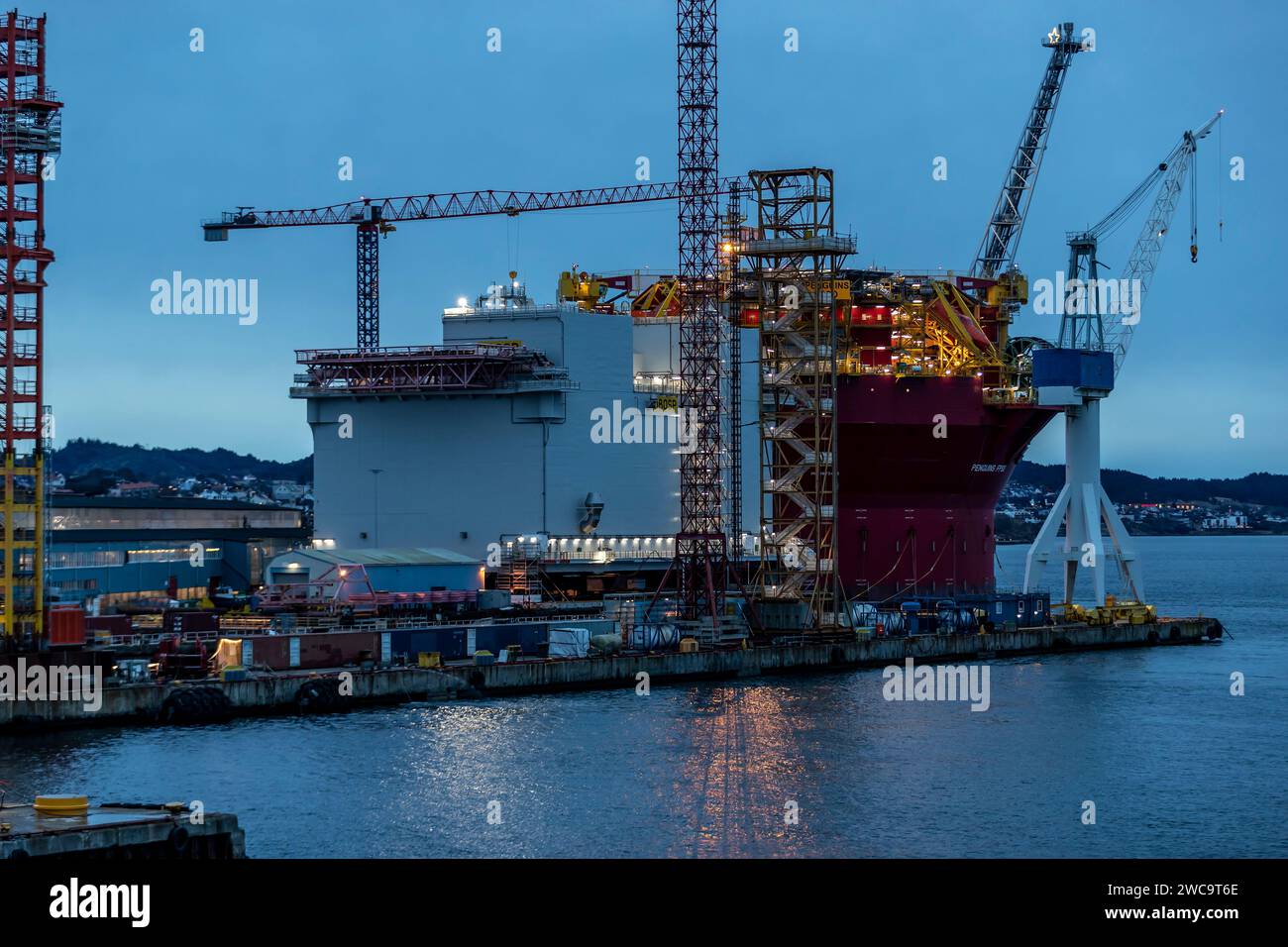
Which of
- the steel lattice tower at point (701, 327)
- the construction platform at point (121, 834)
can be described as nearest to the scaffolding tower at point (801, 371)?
the steel lattice tower at point (701, 327)

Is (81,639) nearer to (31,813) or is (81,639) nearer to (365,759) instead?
(365,759)

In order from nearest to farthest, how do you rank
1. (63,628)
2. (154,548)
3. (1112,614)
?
(63,628), (154,548), (1112,614)

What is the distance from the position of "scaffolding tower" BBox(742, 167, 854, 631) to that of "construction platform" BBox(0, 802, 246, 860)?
4249 centimetres

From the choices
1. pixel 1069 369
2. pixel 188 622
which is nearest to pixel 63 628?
pixel 188 622

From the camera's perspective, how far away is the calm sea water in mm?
41094

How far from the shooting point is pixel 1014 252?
10538 centimetres

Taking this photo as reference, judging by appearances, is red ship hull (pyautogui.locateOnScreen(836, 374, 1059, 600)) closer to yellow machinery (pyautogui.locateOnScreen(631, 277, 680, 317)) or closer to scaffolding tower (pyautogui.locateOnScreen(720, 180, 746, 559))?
scaffolding tower (pyautogui.locateOnScreen(720, 180, 746, 559))

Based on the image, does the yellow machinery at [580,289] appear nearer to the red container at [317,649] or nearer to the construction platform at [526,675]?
the construction platform at [526,675]

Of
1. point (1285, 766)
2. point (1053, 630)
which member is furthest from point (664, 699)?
point (1053, 630)

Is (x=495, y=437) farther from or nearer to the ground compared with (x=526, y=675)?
farther from the ground

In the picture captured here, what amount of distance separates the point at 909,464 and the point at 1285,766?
40738 mm

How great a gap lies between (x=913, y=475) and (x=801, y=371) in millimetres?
17615

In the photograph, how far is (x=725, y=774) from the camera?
4809cm

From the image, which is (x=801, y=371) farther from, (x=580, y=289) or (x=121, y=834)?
(x=121, y=834)
